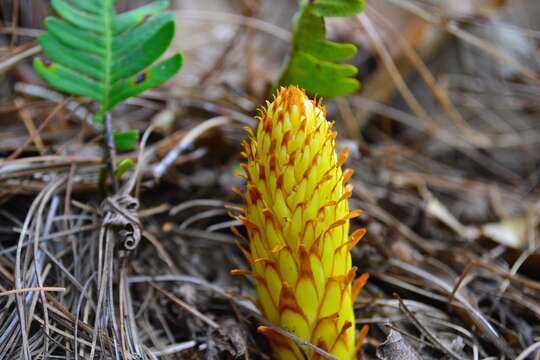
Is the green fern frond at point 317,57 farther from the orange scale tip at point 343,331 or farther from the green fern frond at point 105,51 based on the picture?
the orange scale tip at point 343,331

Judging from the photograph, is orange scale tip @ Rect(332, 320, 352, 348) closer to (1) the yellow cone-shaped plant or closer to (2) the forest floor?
(1) the yellow cone-shaped plant

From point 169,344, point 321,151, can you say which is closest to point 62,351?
point 169,344

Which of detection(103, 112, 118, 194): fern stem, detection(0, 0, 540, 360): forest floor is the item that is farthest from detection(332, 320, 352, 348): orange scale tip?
detection(103, 112, 118, 194): fern stem

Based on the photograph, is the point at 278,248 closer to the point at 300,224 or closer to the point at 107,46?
the point at 300,224

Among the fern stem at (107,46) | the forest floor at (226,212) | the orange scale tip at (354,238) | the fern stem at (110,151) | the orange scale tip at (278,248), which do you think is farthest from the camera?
the fern stem at (107,46)

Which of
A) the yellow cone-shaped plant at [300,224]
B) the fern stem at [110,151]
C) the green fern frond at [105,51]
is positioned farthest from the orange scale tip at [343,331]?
the green fern frond at [105,51]
